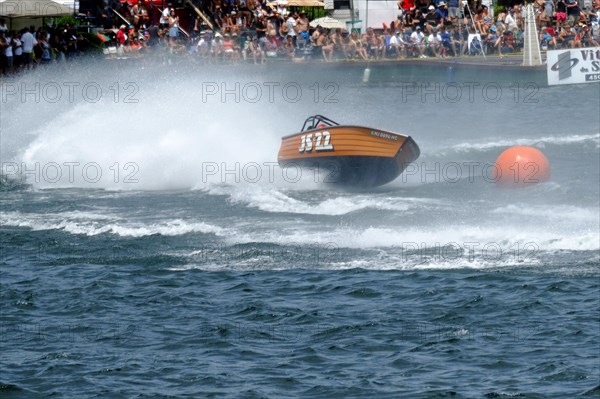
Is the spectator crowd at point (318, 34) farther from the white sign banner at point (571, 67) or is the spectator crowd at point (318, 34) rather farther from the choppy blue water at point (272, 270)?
the choppy blue water at point (272, 270)

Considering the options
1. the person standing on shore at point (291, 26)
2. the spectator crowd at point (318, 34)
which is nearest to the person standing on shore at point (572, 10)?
the spectator crowd at point (318, 34)

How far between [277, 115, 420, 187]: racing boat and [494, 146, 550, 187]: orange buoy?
5.40 ft

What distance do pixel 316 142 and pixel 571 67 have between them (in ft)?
34.4

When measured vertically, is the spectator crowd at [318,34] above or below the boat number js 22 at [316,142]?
above

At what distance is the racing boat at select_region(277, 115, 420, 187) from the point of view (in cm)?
2197

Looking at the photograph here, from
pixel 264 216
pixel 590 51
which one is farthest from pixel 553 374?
pixel 590 51

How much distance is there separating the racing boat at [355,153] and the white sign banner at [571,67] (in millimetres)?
9186

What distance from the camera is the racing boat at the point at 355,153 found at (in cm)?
2197

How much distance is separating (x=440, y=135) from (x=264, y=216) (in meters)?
12.6

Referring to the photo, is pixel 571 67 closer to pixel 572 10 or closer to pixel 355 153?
pixel 572 10

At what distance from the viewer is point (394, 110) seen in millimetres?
36438

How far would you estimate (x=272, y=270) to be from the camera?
16.5 metres

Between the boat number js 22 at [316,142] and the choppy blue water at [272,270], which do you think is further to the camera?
the boat number js 22 at [316,142]

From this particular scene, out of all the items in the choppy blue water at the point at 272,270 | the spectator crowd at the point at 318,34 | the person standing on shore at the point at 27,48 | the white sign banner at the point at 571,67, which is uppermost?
the spectator crowd at the point at 318,34
